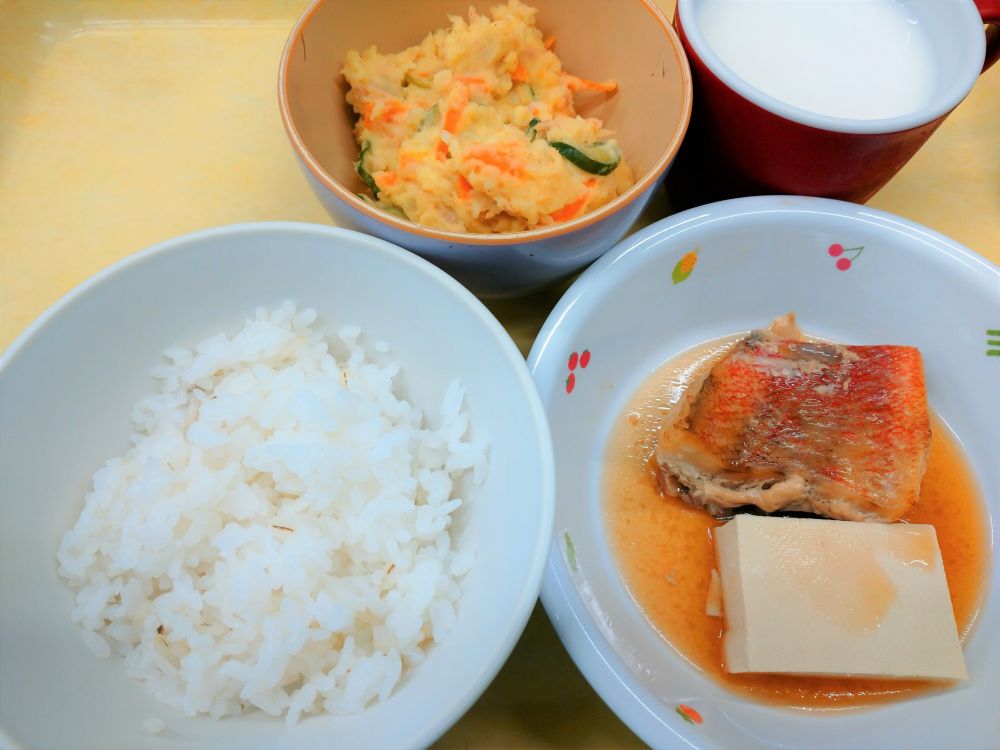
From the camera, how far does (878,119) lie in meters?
1.49

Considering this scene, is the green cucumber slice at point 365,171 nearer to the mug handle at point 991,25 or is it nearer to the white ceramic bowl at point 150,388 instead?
the white ceramic bowl at point 150,388

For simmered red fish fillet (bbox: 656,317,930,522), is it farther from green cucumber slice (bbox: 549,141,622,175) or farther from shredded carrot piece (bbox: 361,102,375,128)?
shredded carrot piece (bbox: 361,102,375,128)

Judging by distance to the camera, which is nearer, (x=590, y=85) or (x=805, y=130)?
(x=805, y=130)

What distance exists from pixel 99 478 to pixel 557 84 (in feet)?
4.33

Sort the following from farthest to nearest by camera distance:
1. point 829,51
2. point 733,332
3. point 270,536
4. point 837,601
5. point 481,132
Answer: point 733,332, point 829,51, point 481,132, point 837,601, point 270,536

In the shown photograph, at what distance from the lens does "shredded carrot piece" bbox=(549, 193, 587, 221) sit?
1.45m

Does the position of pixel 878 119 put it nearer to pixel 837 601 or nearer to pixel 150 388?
pixel 837 601

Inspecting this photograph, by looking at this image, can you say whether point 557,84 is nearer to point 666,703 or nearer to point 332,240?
point 332,240

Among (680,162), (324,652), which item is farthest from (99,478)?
(680,162)

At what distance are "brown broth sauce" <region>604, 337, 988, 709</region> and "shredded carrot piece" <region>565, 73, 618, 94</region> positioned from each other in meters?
0.72

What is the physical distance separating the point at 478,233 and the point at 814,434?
80 cm

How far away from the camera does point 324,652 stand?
1138mm

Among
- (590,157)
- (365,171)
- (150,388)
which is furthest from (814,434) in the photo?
(150,388)

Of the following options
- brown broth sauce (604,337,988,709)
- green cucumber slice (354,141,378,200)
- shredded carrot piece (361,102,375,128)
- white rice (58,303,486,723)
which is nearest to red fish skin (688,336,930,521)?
brown broth sauce (604,337,988,709)
